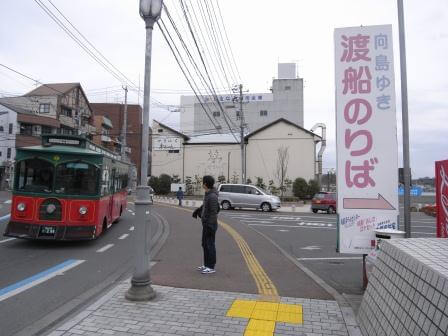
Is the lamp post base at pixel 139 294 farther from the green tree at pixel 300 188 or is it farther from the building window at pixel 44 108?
the building window at pixel 44 108

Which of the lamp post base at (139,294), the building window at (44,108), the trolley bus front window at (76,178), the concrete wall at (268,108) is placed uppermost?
the concrete wall at (268,108)

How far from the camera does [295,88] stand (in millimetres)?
72500

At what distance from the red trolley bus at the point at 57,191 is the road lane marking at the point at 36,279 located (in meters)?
1.74

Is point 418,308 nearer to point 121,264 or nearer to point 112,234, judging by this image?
point 121,264

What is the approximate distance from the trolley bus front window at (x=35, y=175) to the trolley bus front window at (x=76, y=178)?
23 centimetres

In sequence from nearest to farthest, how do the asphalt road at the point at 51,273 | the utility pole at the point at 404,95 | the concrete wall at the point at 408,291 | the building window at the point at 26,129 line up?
the concrete wall at the point at 408,291, the asphalt road at the point at 51,273, the utility pole at the point at 404,95, the building window at the point at 26,129

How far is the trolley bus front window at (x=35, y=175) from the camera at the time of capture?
11062 mm

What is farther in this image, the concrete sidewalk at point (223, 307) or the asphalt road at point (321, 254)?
the asphalt road at point (321, 254)

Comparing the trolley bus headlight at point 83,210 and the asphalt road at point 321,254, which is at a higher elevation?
the trolley bus headlight at point 83,210

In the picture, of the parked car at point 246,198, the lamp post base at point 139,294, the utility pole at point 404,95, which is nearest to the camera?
the lamp post base at point 139,294

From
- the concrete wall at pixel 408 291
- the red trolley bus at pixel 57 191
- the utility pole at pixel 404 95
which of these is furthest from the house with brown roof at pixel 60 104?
the concrete wall at pixel 408 291

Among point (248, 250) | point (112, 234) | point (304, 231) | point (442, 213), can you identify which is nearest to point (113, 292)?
point (442, 213)

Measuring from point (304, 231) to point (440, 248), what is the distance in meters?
13.8

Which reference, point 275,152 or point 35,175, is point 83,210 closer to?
point 35,175
